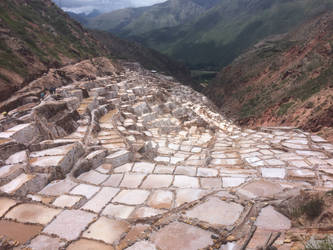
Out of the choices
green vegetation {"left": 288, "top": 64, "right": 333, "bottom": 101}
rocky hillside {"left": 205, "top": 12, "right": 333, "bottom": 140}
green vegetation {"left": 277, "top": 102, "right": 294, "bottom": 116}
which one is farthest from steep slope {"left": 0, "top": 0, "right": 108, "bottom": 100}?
green vegetation {"left": 288, "top": 64, "right": 333, "bottom": 101}

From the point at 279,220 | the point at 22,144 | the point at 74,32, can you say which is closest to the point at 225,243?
the point at 279,220

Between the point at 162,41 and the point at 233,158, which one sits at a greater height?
the point at 162,41

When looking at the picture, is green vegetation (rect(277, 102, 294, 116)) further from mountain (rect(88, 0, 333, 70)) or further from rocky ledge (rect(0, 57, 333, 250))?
mountain (rect(88, 0, 333, 70))

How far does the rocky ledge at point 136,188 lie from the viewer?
2475 mm

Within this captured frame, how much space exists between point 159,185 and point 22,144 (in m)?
2.88

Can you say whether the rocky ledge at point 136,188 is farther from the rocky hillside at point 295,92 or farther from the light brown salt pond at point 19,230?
the rocky hillside at point 295,92

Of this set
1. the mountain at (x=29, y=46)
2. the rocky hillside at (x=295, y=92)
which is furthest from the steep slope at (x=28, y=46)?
the rocky hillside at (x=295, y=92)

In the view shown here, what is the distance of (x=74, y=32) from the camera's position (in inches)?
1101

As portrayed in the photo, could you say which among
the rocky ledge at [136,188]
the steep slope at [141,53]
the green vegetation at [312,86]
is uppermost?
the steep slope at [141,53]

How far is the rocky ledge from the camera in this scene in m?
2.47

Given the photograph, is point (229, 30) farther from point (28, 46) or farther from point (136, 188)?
point (136, 188)

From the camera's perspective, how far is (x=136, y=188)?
354 centimetres

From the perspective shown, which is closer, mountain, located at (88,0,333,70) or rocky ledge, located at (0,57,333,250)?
rocky ledge, located at (0,57,333,250)

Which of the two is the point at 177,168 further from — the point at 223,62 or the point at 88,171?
the point at 223,62
